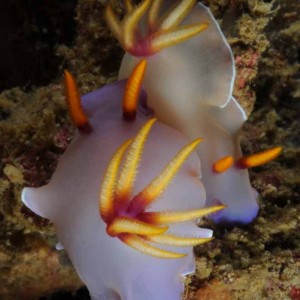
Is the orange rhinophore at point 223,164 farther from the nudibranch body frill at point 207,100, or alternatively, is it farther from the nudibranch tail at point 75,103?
the nudibranch tail at point 75,103

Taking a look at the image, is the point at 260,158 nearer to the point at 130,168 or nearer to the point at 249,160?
the point at 249,160

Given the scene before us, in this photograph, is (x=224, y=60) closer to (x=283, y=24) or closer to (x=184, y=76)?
(x=184, y=76)

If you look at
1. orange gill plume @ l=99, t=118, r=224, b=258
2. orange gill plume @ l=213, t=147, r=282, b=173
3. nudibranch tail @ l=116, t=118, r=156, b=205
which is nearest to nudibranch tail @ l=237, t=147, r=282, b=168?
orange gill plume @ l=213, t=147, r=282, b=173

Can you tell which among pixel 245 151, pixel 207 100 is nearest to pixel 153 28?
pixel 207 100

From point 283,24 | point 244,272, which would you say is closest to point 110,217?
point 244,272

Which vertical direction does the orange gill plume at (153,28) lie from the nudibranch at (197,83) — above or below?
above

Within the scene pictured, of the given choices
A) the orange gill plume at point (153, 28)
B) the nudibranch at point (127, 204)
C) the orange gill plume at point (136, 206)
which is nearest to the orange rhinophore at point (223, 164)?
the nudibranch at point (127, 204)

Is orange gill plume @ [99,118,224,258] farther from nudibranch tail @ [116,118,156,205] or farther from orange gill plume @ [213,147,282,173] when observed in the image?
orange gill plume @ [213,147,282,173]
